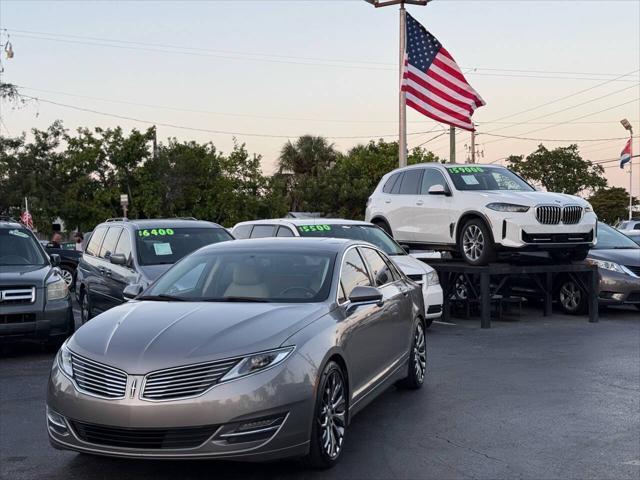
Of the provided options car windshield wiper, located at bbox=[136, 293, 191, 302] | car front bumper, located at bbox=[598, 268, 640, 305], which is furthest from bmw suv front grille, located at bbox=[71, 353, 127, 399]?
car front bumper, located at bbox=[598, 268, 640, 305]

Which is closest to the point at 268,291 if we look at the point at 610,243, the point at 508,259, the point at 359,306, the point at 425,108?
the point at 359,306

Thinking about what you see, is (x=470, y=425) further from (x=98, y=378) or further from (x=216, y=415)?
(x=98, y=378)

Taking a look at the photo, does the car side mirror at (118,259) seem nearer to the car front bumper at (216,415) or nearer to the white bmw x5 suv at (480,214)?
the white bmw x5 suv at (480,214)

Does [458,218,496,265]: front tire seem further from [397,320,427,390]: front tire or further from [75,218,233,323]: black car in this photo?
[397,320,427,390]: front tire

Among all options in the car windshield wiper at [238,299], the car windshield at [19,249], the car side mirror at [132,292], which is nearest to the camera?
the car windshield wiper at [238,299]

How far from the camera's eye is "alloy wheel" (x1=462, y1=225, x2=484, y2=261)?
1284 centimetres

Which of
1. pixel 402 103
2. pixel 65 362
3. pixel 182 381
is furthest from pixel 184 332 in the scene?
pixel 402 103

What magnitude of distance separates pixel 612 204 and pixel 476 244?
79.4 meters

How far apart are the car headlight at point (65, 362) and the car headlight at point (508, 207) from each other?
336 inches

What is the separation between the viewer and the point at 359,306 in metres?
6.10

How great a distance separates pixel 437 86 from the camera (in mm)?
19391

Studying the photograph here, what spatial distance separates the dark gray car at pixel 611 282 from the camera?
1413cm

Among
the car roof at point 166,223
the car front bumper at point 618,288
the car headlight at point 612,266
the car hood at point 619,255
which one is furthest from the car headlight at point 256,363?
the car hood at point 619,255

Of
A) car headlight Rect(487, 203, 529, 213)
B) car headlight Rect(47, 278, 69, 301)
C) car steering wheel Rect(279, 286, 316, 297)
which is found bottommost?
car headlight Rect(47, 278, 69, 301)
